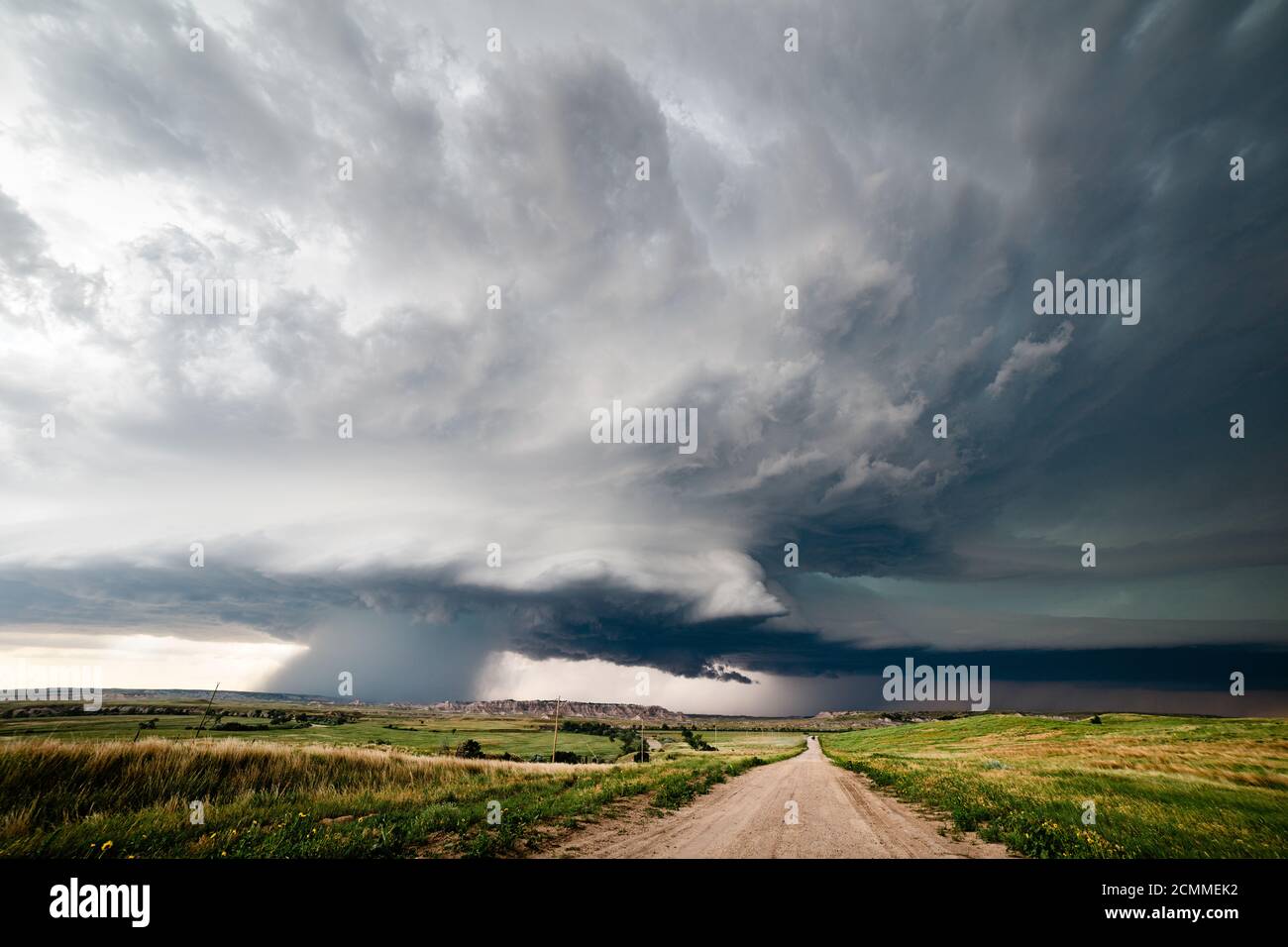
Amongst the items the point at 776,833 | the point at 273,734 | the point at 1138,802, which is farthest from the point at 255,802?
the point at 273,734

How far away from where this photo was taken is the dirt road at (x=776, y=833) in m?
11.7

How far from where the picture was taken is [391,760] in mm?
25797

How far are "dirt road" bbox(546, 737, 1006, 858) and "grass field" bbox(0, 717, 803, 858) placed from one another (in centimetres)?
155

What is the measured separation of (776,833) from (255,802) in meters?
16.0

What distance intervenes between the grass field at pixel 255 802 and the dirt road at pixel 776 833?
1545 mm

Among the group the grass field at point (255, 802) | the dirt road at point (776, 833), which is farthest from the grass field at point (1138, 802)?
the grass field at point (255, 802)

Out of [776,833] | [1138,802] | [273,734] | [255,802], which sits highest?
[776,833]

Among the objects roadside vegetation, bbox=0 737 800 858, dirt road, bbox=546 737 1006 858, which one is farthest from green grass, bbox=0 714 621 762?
dirt road, bbox=546 737 1006 858

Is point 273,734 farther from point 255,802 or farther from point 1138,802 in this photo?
point 1138,802

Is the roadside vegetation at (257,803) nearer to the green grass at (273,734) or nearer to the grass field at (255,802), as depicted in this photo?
the grass field at (255,802)

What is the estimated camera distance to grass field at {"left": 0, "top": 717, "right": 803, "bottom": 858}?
10508 millimetres

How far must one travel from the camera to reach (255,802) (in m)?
16.0
